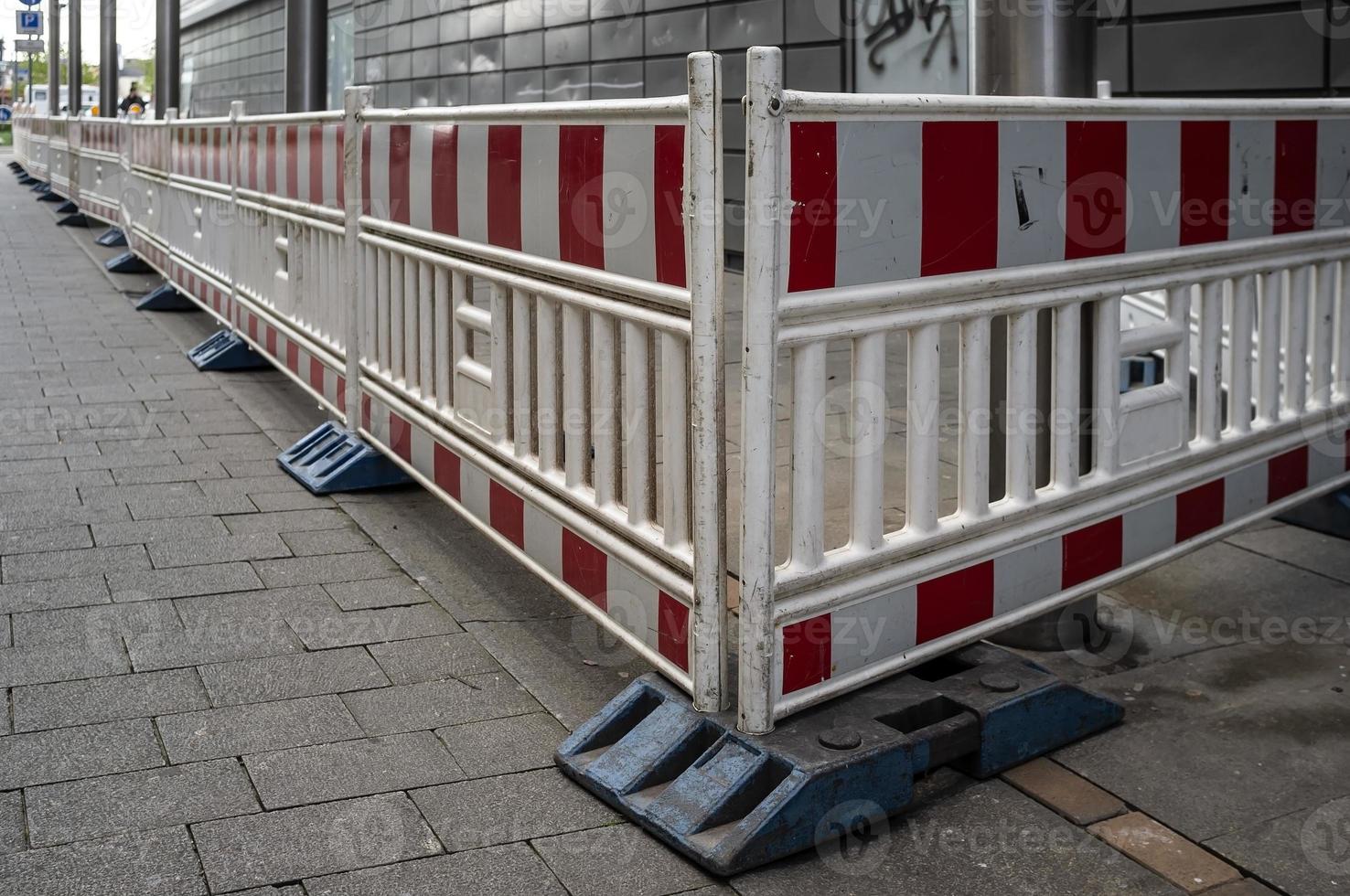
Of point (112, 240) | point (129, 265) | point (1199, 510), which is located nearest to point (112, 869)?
point (1199, 510)

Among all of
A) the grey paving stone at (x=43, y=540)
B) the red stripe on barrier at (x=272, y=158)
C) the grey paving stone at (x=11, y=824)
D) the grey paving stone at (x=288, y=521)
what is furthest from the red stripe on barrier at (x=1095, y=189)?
the red stripe on barrier at (x=272, y=158)

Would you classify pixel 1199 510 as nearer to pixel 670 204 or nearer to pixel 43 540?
pixel 670 204

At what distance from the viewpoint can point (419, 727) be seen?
10.9 feet

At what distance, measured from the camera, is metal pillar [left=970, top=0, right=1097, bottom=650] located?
3527 millimetres

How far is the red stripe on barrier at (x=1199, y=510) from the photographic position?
3803 mm

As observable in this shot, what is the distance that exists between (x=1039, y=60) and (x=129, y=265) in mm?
12563

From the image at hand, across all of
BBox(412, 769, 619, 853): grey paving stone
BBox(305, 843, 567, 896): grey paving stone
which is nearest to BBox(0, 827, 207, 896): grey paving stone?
BBox(305, 843, 567, 896): grey paving stone

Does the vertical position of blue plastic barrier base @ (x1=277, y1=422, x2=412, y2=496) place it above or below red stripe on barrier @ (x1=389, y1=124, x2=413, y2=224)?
below

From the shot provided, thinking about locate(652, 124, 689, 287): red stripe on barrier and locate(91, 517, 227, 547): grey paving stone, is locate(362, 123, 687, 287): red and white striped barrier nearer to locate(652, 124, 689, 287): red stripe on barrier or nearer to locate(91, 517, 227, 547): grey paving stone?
locate(652, 124, 689, 287): red stripe on barrier

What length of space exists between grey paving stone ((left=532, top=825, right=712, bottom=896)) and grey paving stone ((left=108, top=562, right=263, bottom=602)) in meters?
1.93

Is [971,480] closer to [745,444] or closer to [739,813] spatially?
[745,444]

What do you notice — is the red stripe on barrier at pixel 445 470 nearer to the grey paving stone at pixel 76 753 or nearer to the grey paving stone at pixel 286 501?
the grey paving stone at pixel 286 501

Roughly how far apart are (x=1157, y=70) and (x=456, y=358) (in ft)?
19.5

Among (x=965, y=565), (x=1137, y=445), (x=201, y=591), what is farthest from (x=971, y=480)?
(x=201, y=591)
